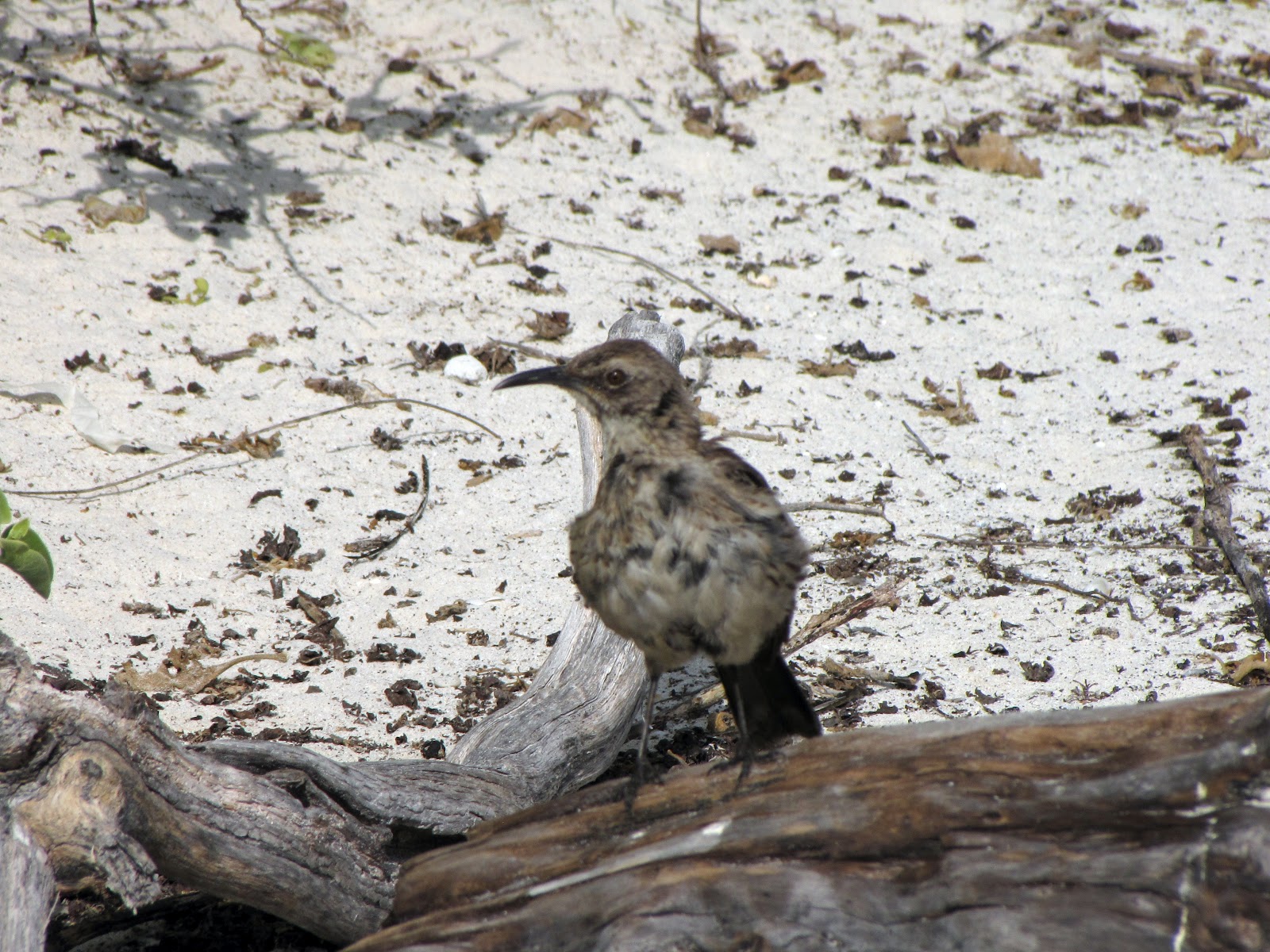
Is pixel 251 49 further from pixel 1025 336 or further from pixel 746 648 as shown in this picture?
pixel 746 648

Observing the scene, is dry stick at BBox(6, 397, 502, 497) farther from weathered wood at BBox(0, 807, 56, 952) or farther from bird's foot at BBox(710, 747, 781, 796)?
bird's foot at BBox(710, 747, 781, 796)

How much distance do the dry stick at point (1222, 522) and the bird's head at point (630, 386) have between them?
→ 112 inches

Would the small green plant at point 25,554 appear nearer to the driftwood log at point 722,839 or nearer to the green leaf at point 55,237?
the driftwood log at point 722,839

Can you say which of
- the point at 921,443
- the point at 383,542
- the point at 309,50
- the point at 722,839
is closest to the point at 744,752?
the point at 722,839

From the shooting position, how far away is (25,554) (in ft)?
9.93

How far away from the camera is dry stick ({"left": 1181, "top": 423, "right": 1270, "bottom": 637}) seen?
505cm

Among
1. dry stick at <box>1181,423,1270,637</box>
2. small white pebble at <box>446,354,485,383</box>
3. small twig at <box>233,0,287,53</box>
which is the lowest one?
small white pebble at <box>446,354,485,383</box>

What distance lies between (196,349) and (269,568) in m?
1.94

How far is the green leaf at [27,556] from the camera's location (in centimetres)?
299

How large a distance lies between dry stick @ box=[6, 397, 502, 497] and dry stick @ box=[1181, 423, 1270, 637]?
3.70m

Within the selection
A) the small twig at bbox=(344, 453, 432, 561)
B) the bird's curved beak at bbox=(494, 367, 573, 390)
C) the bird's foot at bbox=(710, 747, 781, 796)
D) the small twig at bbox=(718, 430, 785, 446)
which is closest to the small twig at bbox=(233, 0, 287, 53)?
the small twig at bbox=(344, 453, 432, 561)

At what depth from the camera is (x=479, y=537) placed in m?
5.96

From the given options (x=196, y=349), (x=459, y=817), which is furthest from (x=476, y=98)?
(x=459, y=817)

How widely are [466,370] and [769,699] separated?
150 inches
